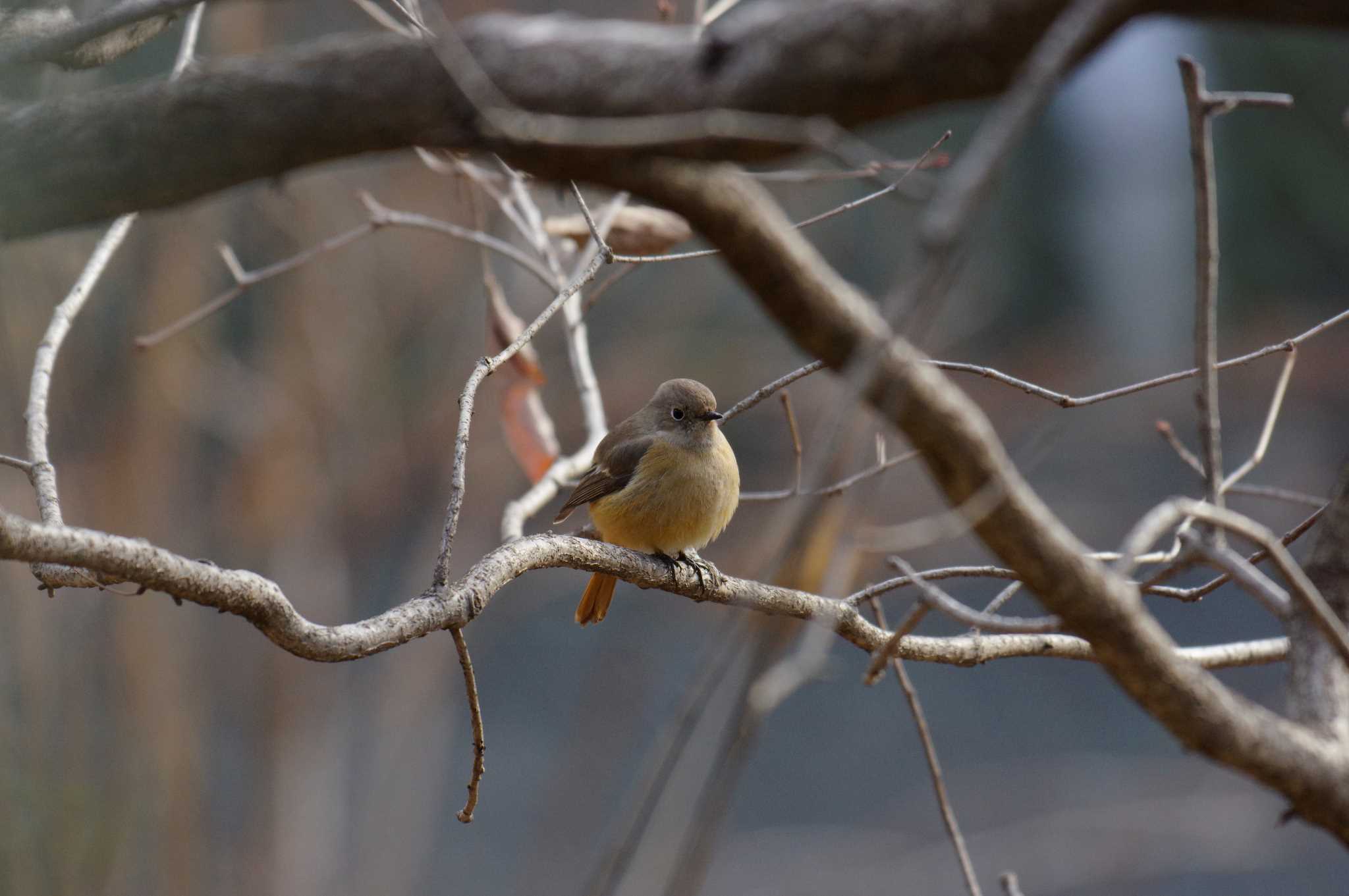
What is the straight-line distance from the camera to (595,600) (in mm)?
4211

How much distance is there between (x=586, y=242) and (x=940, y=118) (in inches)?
274

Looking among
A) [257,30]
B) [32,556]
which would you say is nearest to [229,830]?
[257,30]

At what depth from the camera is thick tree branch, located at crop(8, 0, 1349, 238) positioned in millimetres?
1119

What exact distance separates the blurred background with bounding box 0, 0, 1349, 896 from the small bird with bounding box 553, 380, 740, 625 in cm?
242

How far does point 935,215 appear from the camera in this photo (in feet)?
3.21

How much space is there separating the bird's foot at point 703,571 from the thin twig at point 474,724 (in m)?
1.19

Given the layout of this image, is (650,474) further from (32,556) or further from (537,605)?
(537,605)

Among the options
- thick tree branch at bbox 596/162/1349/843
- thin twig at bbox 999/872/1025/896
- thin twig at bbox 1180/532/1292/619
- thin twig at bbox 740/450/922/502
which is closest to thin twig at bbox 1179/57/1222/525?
thin twig at bbox 1180/532/1292/619

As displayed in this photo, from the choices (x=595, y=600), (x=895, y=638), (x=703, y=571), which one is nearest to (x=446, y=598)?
(x=895, y=638)

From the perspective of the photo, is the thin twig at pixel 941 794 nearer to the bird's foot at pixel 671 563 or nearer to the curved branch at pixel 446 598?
the curved branch at pixel 446 598

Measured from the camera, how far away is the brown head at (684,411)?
431 centimetres

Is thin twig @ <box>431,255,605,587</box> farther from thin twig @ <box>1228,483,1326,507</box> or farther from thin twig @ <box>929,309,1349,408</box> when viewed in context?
thin twig @ <box>1228,483,1326,507</box>

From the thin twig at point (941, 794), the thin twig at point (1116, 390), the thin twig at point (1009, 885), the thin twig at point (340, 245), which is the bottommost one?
the thin twig at point (1009, 885)

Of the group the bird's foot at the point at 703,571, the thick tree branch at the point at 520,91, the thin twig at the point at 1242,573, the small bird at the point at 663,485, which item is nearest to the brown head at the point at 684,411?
the small bird at the point at 663,485
